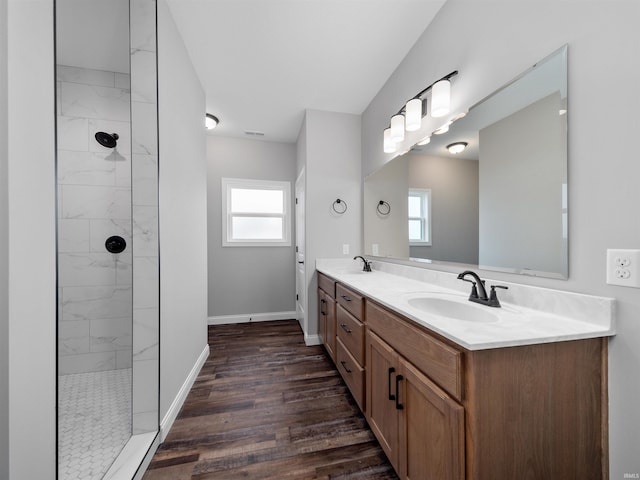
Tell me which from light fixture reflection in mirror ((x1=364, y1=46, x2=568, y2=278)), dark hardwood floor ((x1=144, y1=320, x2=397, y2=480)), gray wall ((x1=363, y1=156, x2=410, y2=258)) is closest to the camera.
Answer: light fixture reflection in mirror ((x1=364, y1=46, x2=568, y2=278))

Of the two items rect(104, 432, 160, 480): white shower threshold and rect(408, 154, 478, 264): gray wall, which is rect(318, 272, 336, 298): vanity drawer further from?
rect(104, 432, 160, 480): white shower threshold

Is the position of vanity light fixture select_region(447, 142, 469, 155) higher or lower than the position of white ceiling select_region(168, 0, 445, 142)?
lower

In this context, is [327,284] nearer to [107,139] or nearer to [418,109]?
[418,109]

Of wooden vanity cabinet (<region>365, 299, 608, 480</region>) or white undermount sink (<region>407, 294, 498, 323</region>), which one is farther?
white undermount sink (<region>407, 294, 498, 323</region>)

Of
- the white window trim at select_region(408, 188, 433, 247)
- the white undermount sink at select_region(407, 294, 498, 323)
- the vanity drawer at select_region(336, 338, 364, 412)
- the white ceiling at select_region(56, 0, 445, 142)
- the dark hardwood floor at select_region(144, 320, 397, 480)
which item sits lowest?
the dark hardwood floor at select_region(144, 320, 397, 480)

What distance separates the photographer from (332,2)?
149 centimetres

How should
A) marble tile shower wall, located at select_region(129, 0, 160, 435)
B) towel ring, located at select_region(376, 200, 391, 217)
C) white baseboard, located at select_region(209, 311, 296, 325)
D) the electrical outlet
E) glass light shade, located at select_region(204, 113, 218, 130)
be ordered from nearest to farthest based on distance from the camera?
the electrical outlet
marble tile shower wall, located at select_region(129, 0, 160, 435)
towel ring, located at select_region(376, 200, 391, 217)
glass light shade, located at select_region(204, 113, 218, 130)
white baseboard, located at select_region(209, 311, 296, 325)

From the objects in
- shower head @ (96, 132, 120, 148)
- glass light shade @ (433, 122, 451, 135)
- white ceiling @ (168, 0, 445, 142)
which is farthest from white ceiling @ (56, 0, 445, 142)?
glass light shade @ (433, 122, 451, 135)

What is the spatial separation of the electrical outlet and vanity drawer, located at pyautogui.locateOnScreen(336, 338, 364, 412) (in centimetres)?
122

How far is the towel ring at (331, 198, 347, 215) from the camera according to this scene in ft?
8.93

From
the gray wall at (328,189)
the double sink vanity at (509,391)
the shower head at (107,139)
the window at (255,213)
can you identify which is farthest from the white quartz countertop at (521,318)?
the window at (255,213)

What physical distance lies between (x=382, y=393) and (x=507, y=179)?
4.11 ft

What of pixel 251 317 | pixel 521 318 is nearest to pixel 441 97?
pixel 521 318

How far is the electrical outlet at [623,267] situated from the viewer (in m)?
0.74
